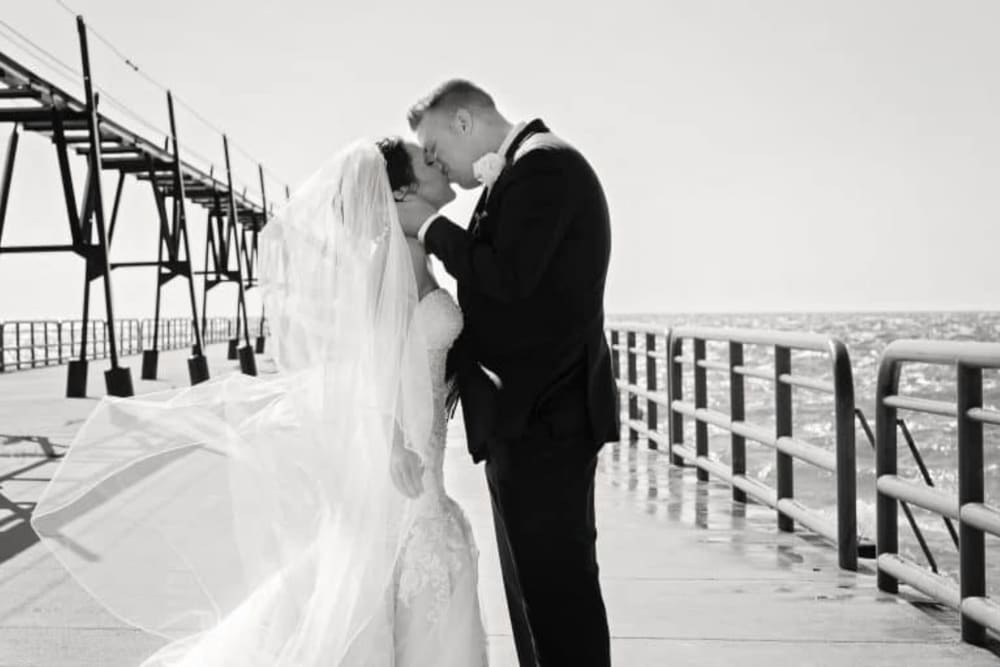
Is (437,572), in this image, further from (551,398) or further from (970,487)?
(970,487)

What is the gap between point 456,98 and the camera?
3039mm

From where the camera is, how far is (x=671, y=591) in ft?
17.4

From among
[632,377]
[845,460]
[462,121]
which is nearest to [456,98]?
[462,121]

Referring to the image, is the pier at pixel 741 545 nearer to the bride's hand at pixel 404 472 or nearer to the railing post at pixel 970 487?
the railing post at pixel 970 487

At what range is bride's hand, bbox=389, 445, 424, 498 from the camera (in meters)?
3.19

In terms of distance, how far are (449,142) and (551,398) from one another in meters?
0.76

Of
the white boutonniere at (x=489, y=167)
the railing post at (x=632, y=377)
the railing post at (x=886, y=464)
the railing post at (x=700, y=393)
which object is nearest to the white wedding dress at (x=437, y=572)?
the white boutonniere at (x=489, y=167)

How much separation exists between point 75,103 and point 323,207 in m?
12.1

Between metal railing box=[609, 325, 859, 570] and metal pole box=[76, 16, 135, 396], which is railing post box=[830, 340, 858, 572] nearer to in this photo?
metal railing box=[609, 325, 859, 570]

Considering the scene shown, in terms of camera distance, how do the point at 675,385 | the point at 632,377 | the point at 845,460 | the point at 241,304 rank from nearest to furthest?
the point at 845,460 → the point at 675,385 → the point at 632,377 → the point at 241,304

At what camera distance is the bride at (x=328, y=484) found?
3.21m

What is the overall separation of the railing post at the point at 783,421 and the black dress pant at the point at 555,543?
3.87 metres

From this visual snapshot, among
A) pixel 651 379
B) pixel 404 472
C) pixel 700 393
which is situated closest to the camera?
pixel 404 472

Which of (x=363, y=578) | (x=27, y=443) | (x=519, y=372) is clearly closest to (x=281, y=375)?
(x=363, y=578)
